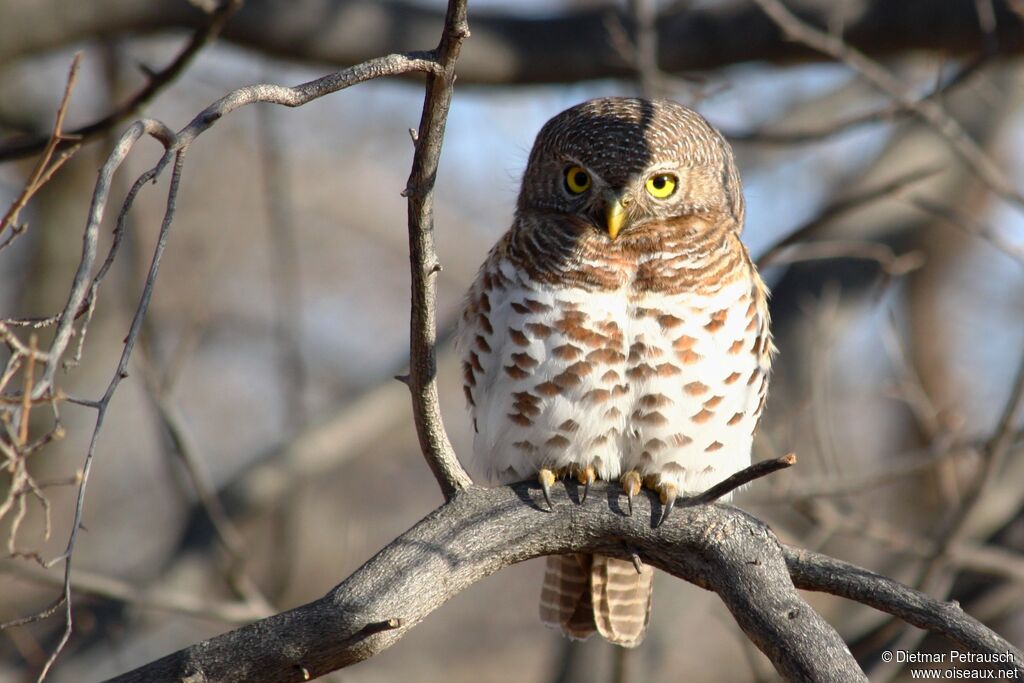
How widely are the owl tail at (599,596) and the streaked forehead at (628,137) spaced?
157cm

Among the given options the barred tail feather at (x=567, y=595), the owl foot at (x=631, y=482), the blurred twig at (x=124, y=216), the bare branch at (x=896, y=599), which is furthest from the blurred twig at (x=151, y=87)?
the bare branch at (x=896, y=599)

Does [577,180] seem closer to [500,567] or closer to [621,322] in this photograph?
[621,322]

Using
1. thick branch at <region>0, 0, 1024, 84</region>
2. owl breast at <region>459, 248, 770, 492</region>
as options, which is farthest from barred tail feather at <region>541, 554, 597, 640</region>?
thick branch at <region>0, 0, 1024, 84</region>

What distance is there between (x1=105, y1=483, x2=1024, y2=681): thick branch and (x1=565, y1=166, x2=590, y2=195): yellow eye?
4.27 ft

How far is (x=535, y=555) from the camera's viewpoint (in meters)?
3.28

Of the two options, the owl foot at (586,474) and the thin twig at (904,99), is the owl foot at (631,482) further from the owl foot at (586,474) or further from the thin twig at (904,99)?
the thin twig at (904,99)

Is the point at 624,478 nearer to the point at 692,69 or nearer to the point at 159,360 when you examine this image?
the point at 692,69

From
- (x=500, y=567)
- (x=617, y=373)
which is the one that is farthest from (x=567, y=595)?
(x=500, y=567)

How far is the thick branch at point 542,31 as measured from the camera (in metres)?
5.99

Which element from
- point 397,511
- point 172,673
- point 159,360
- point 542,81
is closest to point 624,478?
point 172,673

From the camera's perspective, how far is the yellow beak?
4.07 metres

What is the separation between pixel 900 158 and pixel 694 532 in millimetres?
6438

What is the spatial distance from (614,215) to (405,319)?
11.8 metres

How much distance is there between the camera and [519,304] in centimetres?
407
